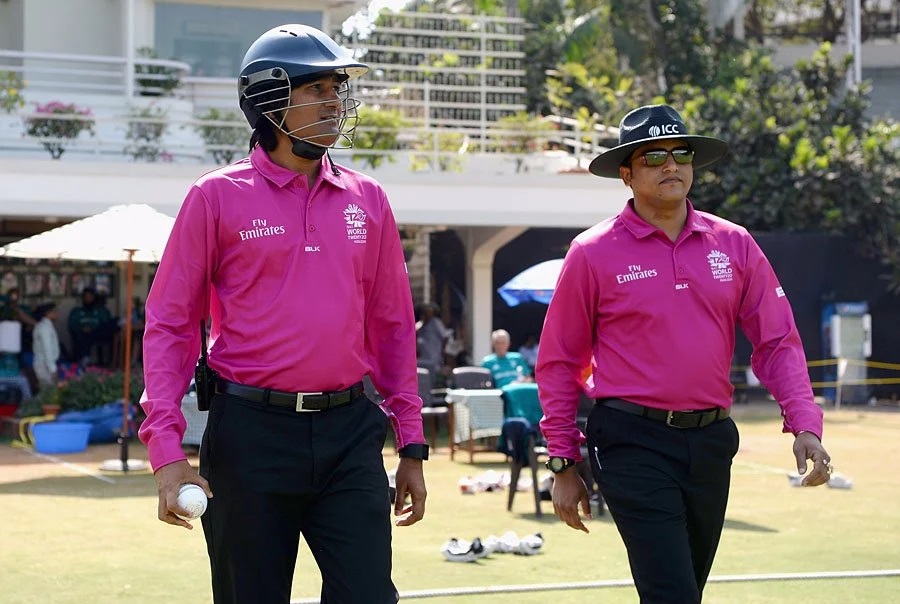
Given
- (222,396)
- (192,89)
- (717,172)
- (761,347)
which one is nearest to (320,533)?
(222,396)

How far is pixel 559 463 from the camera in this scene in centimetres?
520

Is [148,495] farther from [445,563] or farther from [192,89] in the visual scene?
[192,89]

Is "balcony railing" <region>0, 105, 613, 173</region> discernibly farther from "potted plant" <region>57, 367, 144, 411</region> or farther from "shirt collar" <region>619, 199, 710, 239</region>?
"shirt collar" <region>619, 199, 710, 239</region>

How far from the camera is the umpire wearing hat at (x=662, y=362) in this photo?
4.93 meters

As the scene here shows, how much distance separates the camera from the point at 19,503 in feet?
40.4

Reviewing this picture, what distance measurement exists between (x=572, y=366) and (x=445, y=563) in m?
4.03

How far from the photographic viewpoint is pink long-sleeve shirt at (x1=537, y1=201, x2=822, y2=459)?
5.06 m

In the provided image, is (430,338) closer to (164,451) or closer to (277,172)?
(277,172)

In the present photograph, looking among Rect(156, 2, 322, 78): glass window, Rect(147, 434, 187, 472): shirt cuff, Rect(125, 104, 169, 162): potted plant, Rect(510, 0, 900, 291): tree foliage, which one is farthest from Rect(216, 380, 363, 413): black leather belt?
Rect(156, 2, 322, 78): glass window

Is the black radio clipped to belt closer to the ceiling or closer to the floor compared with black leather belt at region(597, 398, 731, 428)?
closer to the ceiling

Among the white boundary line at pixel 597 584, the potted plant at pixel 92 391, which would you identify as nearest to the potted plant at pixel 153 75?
the potted plant at pixel 92 391

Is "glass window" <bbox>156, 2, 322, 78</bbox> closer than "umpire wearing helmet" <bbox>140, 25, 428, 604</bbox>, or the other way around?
"umpire wearing helmet" <bbox>140, 25, 428, 604</bbox>

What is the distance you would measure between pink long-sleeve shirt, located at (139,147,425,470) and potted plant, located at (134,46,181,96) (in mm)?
18026

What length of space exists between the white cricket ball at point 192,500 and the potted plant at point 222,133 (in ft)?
54.1
